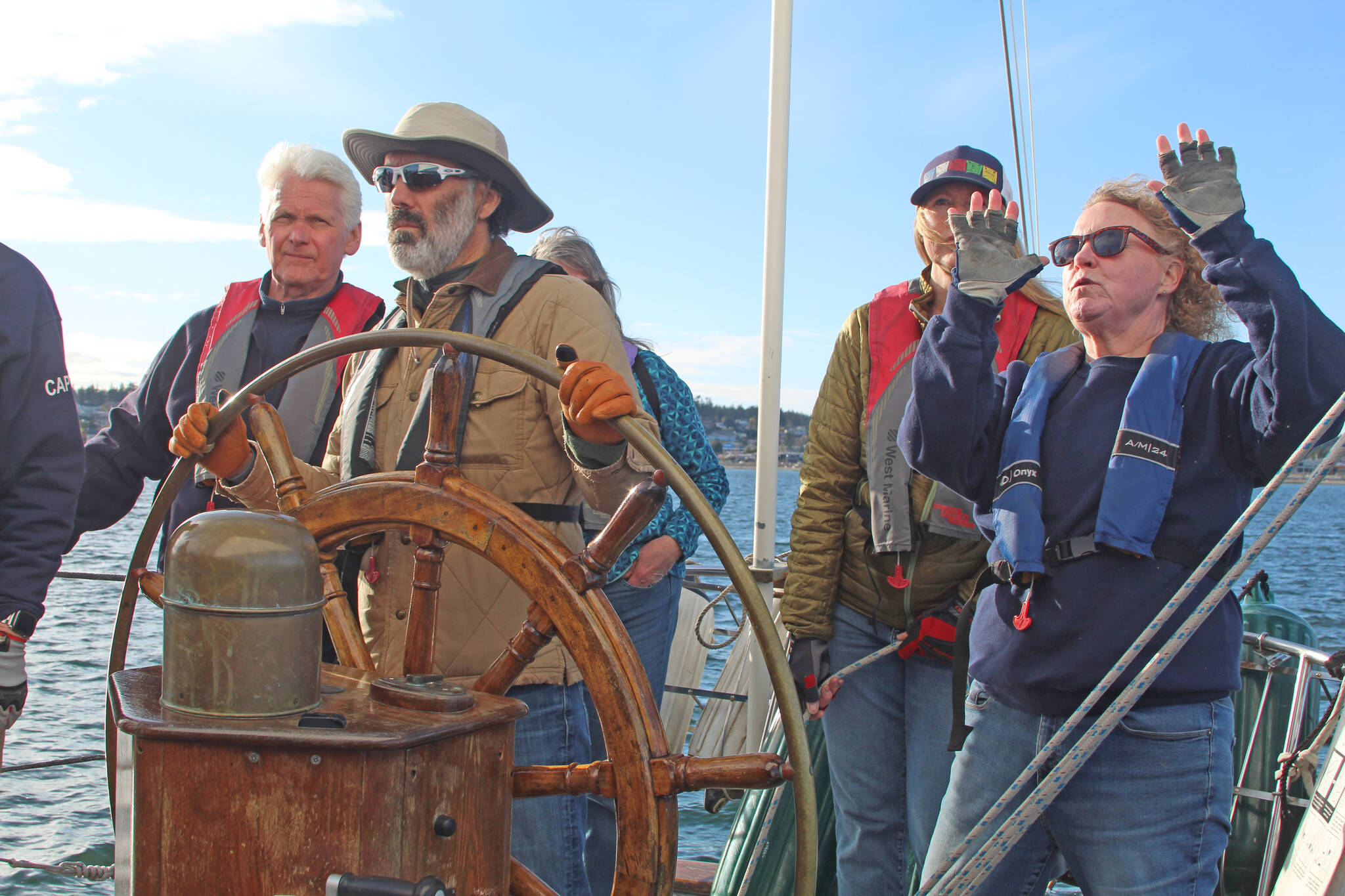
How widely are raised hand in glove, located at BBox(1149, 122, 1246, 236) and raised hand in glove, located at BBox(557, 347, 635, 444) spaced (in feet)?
3.07

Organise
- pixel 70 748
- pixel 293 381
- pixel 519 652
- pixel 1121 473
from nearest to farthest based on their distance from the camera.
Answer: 1. pixel 519 652
2. pixel 1121 473
3. pixel 293 381
4. pixel 70 748

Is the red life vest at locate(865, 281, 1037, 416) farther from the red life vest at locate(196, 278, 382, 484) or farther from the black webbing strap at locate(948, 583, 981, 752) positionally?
the red life vest at locate(196, 278, 382, 484)

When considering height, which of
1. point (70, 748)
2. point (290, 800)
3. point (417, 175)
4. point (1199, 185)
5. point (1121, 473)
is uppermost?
point (417, 175)

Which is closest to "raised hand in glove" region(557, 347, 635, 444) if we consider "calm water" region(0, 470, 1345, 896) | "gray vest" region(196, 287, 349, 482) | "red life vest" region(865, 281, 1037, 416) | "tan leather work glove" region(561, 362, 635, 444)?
"tan leather work glove" region(561, 362, 635, 444)

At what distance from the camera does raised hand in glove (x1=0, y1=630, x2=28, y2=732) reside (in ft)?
7.06

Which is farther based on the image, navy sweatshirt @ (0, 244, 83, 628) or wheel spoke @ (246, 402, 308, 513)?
navy sweatshirt @ (0, 244, 83, 628)

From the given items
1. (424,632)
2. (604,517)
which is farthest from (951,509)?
(424,632)

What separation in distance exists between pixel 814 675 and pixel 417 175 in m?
1.34

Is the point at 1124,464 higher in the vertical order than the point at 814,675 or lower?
higher

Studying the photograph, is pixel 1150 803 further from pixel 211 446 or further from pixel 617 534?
pixel 211 446

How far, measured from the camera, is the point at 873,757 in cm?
234

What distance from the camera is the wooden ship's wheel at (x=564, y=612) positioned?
49.8 inches

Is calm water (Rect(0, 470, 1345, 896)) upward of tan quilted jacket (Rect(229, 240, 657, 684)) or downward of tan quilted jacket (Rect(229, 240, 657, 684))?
downward

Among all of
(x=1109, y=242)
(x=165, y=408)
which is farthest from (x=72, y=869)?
(x=1109, y=242)
